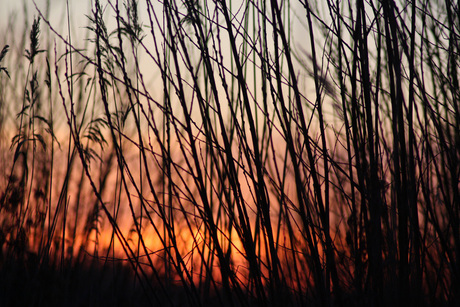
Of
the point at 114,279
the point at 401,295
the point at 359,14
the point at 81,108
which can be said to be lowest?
the point at 401,295

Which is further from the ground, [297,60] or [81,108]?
[81,108]

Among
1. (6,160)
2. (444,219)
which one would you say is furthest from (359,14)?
(6,160)

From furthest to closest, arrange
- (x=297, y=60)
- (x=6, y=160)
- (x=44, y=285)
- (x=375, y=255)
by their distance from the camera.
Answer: (x=6, y=160)
(x=44, y=285)
(x=297, y=60)
(x=375, y=255)

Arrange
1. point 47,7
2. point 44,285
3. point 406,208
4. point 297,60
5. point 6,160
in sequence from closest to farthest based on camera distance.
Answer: point 406,208
point 297,60
point 44,285
point 47,7
point 6,160

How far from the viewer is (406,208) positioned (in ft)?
2.52

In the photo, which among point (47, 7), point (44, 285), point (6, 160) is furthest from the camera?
point (6, 160)

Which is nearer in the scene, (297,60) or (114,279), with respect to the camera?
(297,60)

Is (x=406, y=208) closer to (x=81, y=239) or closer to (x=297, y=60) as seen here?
(x=297, y=60)

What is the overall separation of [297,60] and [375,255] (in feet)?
1.93

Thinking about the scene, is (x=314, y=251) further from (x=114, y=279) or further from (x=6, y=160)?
(x=6, y=160)

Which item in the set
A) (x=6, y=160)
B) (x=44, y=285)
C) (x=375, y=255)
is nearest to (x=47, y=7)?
(x=6, y=160)

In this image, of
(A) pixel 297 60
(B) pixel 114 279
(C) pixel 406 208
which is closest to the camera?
(C) pixel 406 208

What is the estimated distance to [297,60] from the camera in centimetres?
124

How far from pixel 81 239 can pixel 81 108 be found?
49 cm
